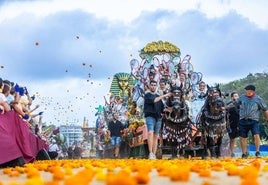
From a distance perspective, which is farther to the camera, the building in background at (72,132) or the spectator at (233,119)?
the building in background at (72,132)

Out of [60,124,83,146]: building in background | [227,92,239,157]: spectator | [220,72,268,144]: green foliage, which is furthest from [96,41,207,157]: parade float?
[60,124,83,146]: building in background

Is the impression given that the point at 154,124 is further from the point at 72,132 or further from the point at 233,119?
the point at 72,132

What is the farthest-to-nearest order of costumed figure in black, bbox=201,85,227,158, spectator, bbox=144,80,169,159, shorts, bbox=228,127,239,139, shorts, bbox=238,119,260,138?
1. shorts, bbox=228,127,239,139
2. shorts, bbox=238,119,260,138
3. costumed figure in black, bbox=201,85,227,158
4. spectator, bbox=144,80,169,159

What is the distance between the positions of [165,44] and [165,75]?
14.8 ft

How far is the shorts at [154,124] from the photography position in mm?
13234

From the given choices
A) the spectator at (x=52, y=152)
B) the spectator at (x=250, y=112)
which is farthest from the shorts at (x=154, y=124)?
the spectator at (x=52, y=152)

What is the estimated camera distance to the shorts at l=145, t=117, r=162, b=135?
13234 millimetres

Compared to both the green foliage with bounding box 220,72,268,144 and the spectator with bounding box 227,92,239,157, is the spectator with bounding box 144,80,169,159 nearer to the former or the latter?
the spectator with bounding box 227,92,239,157

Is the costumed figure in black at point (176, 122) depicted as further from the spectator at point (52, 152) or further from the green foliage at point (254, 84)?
the green foliage at point (254, 84)

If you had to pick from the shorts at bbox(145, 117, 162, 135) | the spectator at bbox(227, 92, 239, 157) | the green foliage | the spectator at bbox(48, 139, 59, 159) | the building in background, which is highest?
the green foliage

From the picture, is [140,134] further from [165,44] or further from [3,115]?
[3,115]

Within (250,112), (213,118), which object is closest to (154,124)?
(213,118)

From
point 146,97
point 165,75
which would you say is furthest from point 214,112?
point 165,75

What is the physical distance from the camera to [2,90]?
10141 mm
